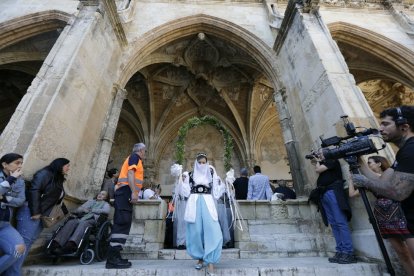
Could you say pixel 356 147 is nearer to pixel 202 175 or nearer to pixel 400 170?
pixel 400 170

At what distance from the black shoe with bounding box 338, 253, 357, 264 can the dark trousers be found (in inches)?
115

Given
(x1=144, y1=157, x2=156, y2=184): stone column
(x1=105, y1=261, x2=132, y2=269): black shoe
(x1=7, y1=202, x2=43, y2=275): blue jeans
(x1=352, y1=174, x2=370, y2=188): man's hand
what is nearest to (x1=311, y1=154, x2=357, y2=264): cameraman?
(x1=352, y1=174, x2=370, y2=188): man's hand

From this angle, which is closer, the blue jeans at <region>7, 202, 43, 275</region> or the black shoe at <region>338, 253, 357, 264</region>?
the blue jeans at <region>7, 202, 43, 275</region>

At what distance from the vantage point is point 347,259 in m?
3.07

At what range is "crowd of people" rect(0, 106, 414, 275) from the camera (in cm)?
180

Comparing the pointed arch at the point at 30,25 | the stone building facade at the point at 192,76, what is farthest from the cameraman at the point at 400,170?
the pointed arch at the point at 30,25

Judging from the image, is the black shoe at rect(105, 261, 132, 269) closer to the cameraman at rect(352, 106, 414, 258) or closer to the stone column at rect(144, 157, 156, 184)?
the cameraman at rect(352, 106, 414, 258)

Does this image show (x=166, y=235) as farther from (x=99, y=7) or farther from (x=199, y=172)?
(x=99, y=7)

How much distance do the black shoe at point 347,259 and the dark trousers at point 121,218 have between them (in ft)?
9.57

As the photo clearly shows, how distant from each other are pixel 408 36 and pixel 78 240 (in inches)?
449

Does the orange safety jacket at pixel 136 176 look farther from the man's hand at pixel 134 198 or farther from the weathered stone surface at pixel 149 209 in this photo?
the weathered stone surface at pixel 149 209

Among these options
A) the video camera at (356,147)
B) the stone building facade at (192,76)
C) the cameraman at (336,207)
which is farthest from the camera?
the stone building facade at (192,76)

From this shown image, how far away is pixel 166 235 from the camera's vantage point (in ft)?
14.5

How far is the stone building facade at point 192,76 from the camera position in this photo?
4.52 meters
